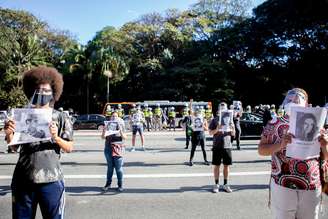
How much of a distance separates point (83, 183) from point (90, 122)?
21.9m

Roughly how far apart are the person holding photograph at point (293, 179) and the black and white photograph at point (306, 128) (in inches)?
6.3

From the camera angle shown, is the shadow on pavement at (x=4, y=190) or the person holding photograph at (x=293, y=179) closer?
the person holding photograph at (x=293, y=179)

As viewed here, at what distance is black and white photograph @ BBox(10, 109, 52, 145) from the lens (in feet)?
11.4

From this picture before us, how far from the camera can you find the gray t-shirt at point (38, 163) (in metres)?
3.51

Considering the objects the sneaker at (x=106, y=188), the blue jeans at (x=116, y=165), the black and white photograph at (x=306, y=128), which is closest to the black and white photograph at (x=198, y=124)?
the blue jeans at (x=116, y=165)

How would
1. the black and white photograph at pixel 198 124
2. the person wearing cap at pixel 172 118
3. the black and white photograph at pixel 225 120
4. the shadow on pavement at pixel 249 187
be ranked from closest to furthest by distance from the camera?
the shadow on pavement at pixel 249 187 < the black and white photograph at pixel 225 120 < the black and white photograph at pixel 198 124 < the person wearing cap at pixel 172 118

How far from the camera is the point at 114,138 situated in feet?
27.4

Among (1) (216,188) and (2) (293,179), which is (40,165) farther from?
(1) (216,188)

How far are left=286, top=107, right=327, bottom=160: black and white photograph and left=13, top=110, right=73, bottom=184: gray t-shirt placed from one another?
2.08m

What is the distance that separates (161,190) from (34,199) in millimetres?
4833

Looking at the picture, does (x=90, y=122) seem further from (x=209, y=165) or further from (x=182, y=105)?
(x=209, y=165)

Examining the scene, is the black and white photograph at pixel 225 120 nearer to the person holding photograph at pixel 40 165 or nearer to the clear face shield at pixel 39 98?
the person holding photograph at pixel 40 165

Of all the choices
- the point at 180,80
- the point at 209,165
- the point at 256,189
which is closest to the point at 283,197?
the point at 256,189

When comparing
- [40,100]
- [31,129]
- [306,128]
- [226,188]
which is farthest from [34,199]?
[226,188]
